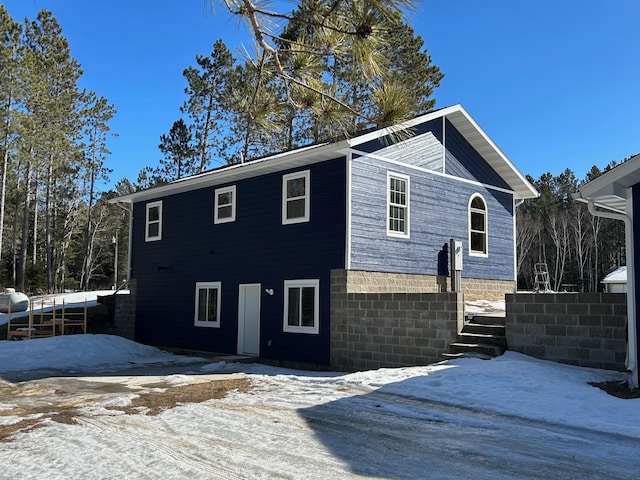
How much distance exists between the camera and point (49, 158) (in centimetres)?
3491

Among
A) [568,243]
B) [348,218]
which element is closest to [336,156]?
[348,218]

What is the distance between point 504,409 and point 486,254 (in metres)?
9.68

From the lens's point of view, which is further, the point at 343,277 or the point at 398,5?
the point at 343,277

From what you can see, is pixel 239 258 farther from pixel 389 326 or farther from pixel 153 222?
pixel 389 326

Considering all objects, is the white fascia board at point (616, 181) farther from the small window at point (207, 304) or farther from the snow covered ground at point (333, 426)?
the small window at point (207, 304)

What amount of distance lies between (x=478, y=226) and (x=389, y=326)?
605cm

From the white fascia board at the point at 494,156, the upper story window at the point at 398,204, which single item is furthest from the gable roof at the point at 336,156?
the upper story window at the point at 398,204

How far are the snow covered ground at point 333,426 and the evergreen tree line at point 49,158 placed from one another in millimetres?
23054

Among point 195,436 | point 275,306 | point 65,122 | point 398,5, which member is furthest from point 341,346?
point 65,122

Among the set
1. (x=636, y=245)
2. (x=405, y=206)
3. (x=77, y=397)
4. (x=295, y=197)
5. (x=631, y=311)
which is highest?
(x=295, y=197)

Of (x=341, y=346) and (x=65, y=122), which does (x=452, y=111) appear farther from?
(x=65, y=122)

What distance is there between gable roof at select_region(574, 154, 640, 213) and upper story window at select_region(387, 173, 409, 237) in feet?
16.3

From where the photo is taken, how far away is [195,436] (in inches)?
235

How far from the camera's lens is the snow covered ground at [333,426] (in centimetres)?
483
